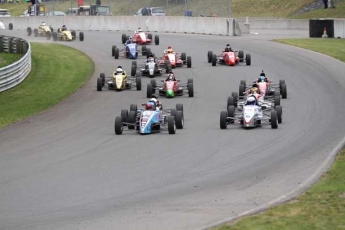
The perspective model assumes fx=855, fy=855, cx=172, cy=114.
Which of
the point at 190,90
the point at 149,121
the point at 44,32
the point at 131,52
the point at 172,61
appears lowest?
the point at 149,121

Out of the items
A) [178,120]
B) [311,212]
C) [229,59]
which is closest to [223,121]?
[178,120]

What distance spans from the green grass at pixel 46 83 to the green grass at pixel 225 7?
15.1 m

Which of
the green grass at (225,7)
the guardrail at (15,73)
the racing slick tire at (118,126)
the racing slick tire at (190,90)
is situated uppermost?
the green grass at (225,7)

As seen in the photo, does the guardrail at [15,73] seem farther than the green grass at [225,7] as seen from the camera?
No

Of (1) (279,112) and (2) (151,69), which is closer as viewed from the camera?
(1) (279,112)

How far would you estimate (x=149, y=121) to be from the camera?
2258cm

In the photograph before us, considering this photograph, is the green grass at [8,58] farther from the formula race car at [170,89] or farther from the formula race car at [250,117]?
the formula race car at [250,117]

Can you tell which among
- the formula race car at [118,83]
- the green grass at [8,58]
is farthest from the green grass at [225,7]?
the formula race car at [118,83]

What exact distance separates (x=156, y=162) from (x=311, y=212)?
19.6 ft

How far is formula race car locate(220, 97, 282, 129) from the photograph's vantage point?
75.7 ft

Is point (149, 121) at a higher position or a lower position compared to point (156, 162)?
higher

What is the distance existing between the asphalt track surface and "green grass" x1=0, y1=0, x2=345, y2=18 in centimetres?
2956

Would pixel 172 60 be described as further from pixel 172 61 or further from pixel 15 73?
pixel 15 73

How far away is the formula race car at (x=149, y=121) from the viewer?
22500mm
